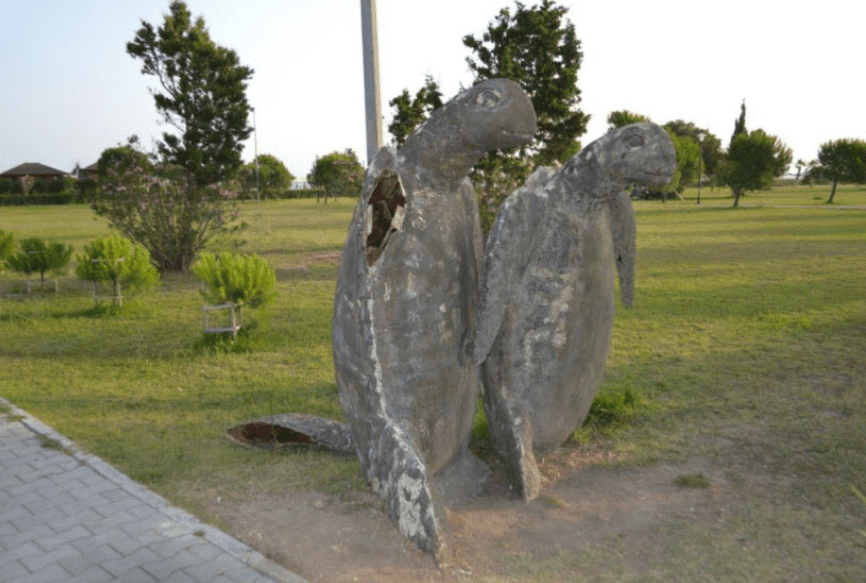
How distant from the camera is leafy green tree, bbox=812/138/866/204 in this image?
44.8 meters

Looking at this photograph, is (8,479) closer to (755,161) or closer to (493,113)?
(493,113)

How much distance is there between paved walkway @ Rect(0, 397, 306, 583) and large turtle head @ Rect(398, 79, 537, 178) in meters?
2.51

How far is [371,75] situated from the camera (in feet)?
20.8

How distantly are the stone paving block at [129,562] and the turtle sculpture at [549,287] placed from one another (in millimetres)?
2244

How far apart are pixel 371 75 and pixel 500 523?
3.78 metres

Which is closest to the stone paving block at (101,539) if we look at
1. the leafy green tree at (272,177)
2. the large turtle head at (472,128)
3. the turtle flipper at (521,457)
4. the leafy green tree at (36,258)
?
the turtle flipper at (521,457)

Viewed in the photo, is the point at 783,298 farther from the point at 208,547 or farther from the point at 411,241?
the point at 208,547

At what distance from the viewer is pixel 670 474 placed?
17.9ft

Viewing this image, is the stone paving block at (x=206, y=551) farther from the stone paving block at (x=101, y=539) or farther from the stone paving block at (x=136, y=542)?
the stone paving block at (x=101, y=539)

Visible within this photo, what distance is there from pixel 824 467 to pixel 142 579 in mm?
4640

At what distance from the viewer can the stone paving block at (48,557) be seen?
4258mm

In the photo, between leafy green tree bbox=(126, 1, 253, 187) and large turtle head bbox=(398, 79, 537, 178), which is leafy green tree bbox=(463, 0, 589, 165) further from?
large turtle head bbox=(398, 79, 537, 178)

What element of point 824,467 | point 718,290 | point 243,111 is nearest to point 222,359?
point 824,467

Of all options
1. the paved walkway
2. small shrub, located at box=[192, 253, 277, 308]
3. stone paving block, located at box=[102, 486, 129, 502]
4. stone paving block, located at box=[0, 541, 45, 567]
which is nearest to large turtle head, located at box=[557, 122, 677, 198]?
the paved walkway
